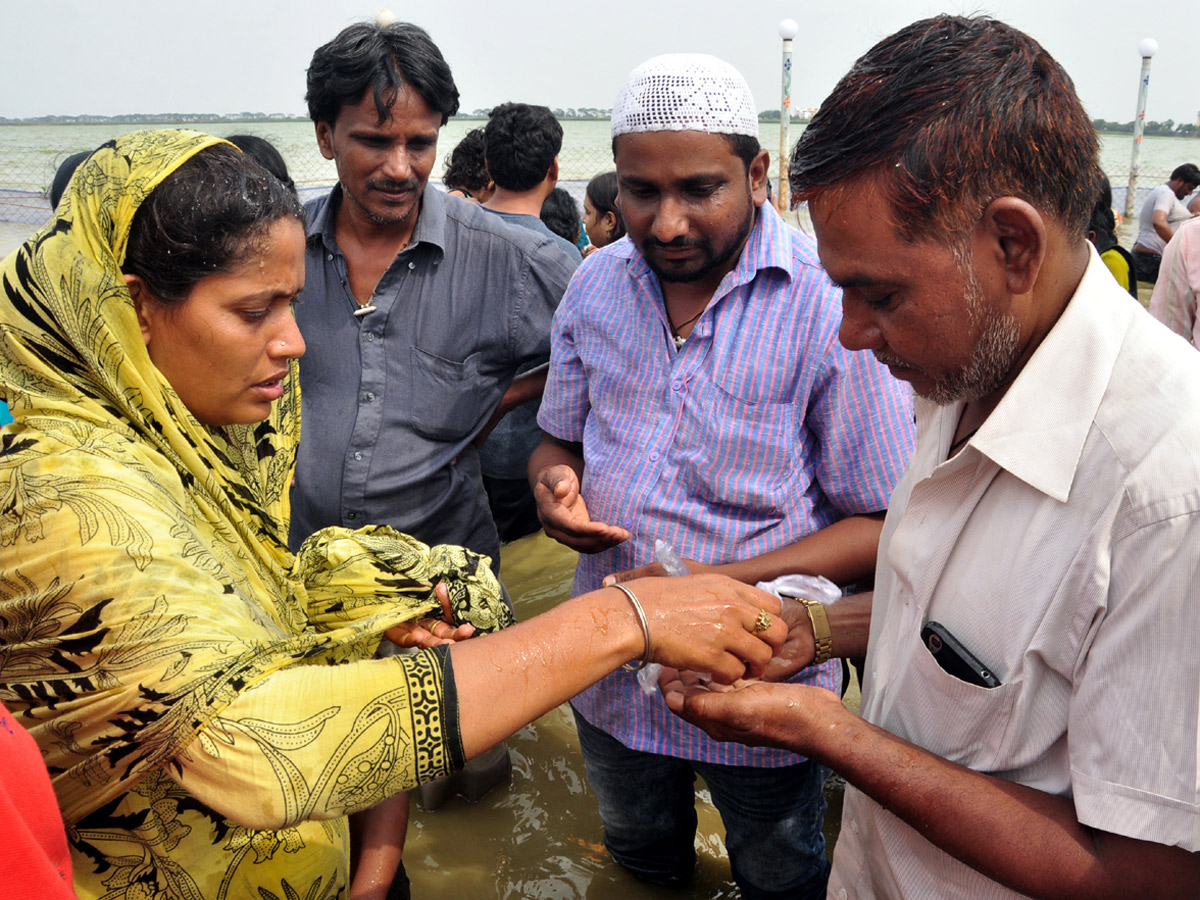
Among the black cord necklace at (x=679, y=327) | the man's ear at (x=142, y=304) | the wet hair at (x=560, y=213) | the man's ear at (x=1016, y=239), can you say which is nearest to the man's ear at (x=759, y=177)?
the black cord necklace at (x=679, y=327)

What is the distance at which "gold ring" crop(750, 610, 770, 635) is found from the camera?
200cm

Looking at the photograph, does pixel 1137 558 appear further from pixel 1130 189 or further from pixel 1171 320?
pixel 1130 189

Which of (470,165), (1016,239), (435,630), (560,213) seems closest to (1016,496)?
(1016,239)

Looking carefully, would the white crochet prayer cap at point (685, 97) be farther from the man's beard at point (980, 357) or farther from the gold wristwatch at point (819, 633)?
the gold wristwatch at point (819, 633)

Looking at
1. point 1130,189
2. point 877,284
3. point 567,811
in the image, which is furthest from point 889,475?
point 1130,189

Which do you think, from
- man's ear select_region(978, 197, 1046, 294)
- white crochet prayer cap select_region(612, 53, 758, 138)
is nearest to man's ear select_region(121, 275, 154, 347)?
white crochet prayer cap select_region(612, 53, 758, 138)

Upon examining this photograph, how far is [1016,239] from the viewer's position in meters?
1.36

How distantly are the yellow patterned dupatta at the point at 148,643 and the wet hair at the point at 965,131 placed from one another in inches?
44.9

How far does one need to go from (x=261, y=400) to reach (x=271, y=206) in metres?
0.44

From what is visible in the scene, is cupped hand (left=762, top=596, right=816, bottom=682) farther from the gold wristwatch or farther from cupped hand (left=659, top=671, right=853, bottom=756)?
cupped hand (left=659, top=671, right=853, bottom=756)

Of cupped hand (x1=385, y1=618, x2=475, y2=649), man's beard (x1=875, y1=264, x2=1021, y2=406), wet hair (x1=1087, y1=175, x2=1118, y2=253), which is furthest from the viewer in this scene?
wet hair (x1=1087, y1=175, x2=1118, y2=253)

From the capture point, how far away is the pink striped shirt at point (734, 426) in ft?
7.40

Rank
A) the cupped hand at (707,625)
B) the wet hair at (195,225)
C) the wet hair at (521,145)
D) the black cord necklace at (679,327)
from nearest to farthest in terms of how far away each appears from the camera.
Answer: the wet hair at (195,225), the cupped hand at (707,625), the black cord necklace at (679,327), the wet hair at (521,145)

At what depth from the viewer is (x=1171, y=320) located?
4.71 metres
